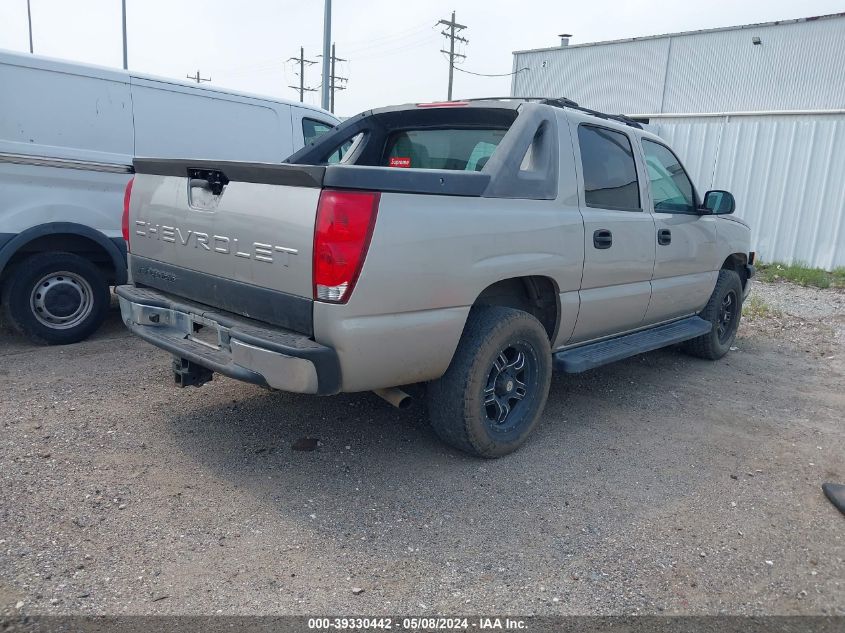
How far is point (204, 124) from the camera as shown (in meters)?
6.50

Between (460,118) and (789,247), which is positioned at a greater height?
(460,118)

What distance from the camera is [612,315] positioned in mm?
4547

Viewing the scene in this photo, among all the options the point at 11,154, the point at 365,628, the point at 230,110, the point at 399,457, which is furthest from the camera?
the point at 230,110

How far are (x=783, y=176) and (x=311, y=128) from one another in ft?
28.7

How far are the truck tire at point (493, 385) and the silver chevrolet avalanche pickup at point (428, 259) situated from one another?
0.01 m

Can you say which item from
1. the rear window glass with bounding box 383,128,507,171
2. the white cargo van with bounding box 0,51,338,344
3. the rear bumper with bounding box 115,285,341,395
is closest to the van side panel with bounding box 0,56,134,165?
the white cargo van with bounding box 0,51,338,344

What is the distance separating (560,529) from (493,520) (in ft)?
1.02

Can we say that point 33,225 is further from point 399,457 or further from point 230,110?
point 399,457

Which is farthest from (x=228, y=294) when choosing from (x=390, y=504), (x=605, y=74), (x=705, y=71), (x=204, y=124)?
(x=605, y=74)

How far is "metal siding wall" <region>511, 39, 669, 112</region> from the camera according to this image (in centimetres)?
2106

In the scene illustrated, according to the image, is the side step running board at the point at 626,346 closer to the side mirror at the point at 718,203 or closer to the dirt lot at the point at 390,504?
the dirt lot at the point at 390,504

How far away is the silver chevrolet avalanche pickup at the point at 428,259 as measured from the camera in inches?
117

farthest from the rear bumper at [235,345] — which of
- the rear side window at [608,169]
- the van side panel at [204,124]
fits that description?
the van side panel at [204,124]

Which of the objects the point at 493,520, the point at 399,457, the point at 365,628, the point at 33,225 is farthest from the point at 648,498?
the point at 33,225
